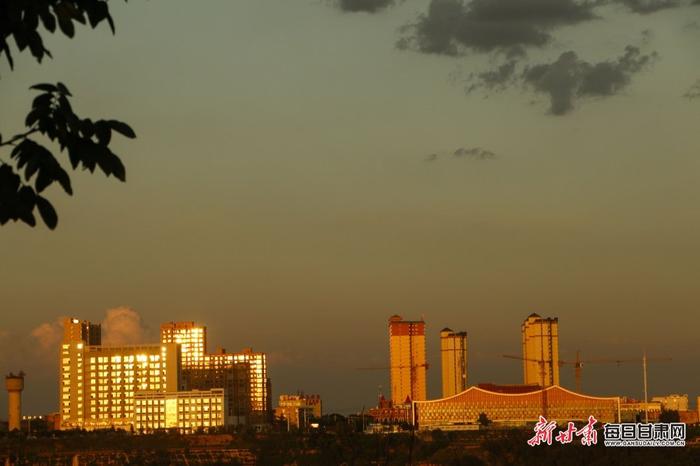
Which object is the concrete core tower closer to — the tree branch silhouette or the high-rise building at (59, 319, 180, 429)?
the high-rise building at (59, 319, 180, 429)

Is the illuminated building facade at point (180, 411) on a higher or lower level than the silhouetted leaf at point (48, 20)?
lower

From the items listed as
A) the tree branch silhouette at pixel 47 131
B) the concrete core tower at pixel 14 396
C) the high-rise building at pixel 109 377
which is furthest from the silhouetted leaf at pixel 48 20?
the high-rise building at pixel 109 377

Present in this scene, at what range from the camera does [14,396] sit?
148125 millimetres

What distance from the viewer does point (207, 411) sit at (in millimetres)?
172500

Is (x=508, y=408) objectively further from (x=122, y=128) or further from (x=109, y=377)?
(x=122, y=128)

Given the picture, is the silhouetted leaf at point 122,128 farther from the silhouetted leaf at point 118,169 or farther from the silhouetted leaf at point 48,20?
the silhouetted leaf at point 48,20

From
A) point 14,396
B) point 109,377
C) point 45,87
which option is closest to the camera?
point 45,87

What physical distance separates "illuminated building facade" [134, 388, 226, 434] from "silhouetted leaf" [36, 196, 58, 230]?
165m

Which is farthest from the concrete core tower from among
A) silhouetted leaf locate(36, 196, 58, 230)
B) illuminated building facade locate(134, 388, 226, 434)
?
silhouetted leaf locate(36, 196, 58, 230)

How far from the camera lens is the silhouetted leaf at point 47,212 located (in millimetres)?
4969

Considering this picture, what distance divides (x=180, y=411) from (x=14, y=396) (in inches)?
1153

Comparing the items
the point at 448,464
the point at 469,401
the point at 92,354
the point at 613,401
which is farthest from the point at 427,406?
the point at 448,464

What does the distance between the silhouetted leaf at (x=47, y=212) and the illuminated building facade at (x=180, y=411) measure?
6510 inches

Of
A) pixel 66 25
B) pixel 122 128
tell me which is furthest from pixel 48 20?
pixel 122 128
